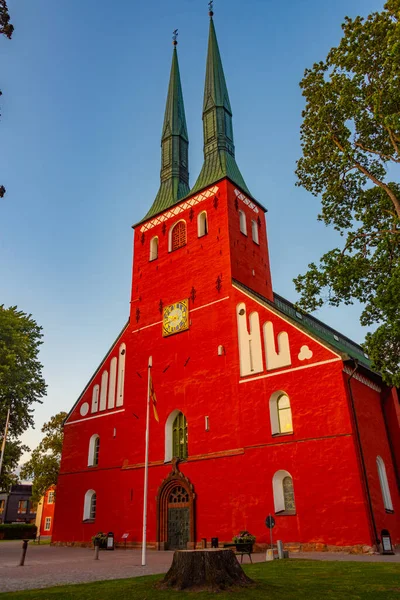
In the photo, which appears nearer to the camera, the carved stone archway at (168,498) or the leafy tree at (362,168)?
the leafy tree at (362,168)

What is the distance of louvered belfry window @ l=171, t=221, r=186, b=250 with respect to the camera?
1134 inches

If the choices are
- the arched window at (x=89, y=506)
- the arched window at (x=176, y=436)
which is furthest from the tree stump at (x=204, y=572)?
the arched window at (x=89, y=506)

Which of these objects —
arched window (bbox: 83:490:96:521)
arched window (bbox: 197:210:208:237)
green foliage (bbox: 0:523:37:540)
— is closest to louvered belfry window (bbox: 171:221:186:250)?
arched window (bbox: 197:210:208:237)

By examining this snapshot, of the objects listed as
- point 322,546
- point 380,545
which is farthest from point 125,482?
point 380,545

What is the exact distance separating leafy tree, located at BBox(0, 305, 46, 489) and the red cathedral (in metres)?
3.66

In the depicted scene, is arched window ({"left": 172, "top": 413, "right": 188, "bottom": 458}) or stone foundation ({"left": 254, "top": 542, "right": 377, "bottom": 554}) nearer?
stone foundation ({"left": 254, "top": 542, "right": 377, "bottom": 554})

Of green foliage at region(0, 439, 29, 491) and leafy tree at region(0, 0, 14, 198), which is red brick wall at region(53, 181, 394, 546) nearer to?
green foliage at region(0, 439, 29, 491)

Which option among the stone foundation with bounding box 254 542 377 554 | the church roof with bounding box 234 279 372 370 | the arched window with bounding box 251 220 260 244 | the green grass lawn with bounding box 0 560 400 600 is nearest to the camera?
the green grass lawn with bounding box 0 560 400 600

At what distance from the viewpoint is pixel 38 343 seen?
33.5m

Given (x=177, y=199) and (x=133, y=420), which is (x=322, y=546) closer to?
(x=133, y=420)

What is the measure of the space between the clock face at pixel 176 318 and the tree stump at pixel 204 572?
1711cm

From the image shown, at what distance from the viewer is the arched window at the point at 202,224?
27681mm

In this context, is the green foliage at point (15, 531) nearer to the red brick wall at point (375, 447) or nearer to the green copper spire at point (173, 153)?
the green copper spire at point (173, 153)

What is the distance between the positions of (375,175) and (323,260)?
156 inches
